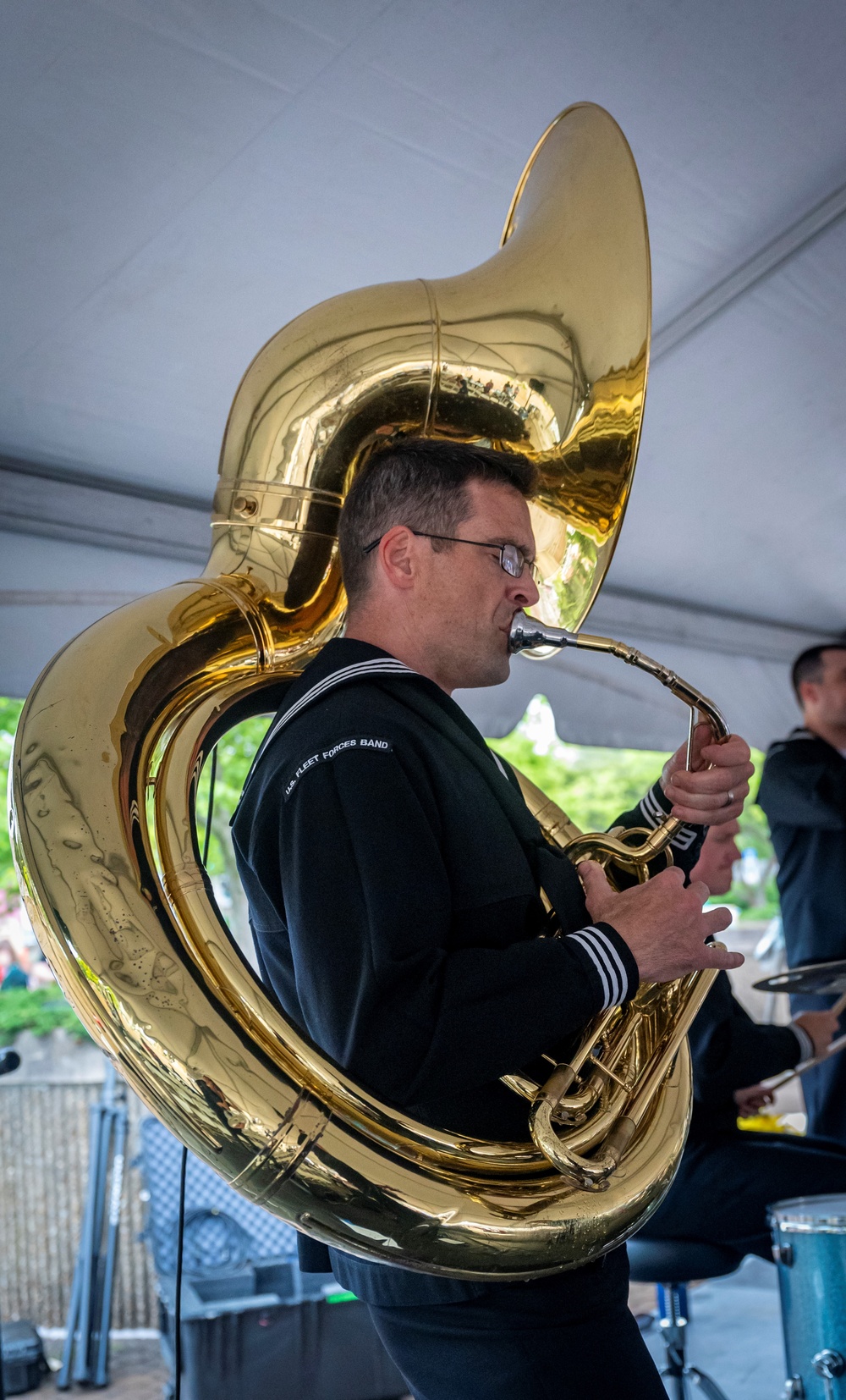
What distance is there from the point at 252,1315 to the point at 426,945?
2.47 meters

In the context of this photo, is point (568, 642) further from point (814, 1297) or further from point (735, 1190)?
point (735, 1190)

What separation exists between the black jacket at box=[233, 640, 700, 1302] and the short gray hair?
187 millimetres

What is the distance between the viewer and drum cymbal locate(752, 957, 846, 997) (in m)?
2.06

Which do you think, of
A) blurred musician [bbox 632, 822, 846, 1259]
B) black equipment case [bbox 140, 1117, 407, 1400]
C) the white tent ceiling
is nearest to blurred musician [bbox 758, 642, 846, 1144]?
blurred musician [bbox 632, 822, 846, 1259]

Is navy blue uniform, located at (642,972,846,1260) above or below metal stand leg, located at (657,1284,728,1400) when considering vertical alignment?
above

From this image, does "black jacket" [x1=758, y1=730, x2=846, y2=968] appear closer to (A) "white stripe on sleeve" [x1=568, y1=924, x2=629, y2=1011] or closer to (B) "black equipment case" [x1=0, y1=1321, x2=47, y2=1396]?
(A) "white stripe on sleeve" [x1=568, y1=924, x2=629, y2=1011]

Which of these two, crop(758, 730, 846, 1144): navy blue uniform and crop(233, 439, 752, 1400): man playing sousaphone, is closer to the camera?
crop(233, 439, 752, 1400): man playing sousaphone

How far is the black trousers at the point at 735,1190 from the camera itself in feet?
7.22

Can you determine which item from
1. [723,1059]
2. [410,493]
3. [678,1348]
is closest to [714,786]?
[410,493]

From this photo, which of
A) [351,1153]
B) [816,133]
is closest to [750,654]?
[816,133]

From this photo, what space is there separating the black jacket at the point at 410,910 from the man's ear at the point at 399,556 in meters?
0.13

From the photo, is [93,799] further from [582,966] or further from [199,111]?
[199,111]

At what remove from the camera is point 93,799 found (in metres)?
A: 1.06

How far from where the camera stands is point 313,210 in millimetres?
1995
